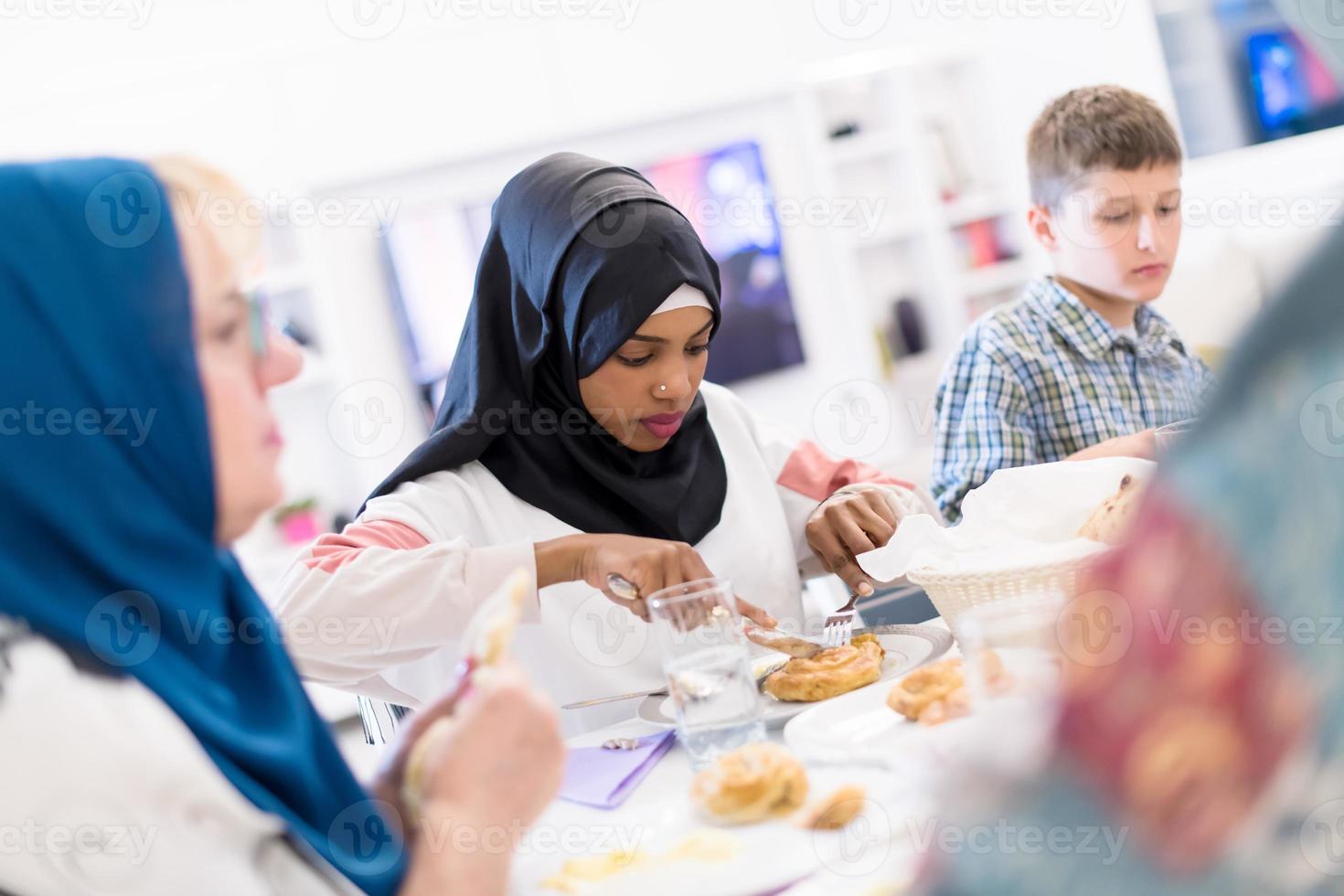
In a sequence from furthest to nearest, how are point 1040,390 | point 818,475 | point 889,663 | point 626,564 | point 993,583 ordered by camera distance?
1. point 1040,390
2. point 818,475
3. point 626,564
4. point 889,663
5. point 993,583

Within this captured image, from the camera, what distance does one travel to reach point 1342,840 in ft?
1.35

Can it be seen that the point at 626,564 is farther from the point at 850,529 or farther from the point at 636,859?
the point at 636,859

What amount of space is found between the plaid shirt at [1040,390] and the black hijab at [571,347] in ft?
1.73

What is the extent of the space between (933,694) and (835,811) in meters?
0.18

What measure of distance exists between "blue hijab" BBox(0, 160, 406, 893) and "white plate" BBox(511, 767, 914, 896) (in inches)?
5.6

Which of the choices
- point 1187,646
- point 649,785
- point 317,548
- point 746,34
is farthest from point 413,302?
point 1187,646

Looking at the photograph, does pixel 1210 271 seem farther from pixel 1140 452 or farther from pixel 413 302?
pixel 413 302

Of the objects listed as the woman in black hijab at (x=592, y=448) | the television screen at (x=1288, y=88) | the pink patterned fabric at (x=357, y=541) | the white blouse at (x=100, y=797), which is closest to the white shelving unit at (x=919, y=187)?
the television screen at (x=1288, y=88)

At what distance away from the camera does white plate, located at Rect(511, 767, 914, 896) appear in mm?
765

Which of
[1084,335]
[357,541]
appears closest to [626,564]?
[357,541]

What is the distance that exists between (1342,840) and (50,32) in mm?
5170

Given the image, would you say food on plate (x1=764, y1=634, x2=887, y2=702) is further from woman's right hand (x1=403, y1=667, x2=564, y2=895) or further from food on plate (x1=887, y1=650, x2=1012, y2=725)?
woman's right hand (x1=403, y1=667, x2=564, y2=895)

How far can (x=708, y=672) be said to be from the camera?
3.38ft

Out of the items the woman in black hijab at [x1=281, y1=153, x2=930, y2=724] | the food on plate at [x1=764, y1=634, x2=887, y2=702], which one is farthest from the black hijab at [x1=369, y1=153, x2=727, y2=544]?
the food on plate at [x1=764, y1=634, x2=887, y2=702]
